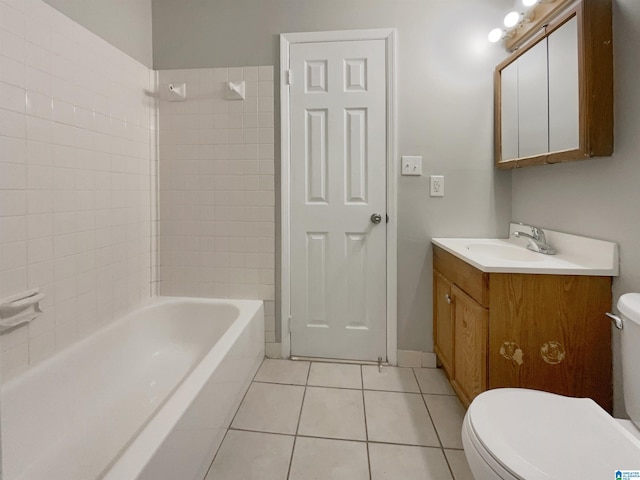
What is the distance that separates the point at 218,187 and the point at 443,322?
156 centimetres

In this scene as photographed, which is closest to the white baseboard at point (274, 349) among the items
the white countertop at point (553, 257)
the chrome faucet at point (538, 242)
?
the white countertop at point (553, 257)

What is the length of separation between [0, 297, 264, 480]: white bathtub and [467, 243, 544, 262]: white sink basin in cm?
130

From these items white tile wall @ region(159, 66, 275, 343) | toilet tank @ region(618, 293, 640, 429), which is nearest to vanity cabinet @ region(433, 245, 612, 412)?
toilet tank @ region(618, 293, 640, 429)

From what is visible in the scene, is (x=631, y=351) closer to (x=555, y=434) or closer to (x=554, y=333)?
(x=554, y=333)

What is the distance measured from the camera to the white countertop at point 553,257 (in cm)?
127

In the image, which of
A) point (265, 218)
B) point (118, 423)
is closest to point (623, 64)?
point (265, 218)

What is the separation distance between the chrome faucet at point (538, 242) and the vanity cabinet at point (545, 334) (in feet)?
1.04

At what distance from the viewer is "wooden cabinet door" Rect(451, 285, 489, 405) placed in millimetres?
1365

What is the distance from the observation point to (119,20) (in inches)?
71.2

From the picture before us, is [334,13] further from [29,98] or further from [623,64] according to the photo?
[29,98]

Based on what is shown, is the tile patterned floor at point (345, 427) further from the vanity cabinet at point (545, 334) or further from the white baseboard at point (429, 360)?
the vanity cabinet at point (545, 334)

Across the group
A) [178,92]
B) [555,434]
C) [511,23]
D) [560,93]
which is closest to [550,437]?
[555,434]

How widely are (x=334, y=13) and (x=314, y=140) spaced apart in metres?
0.76

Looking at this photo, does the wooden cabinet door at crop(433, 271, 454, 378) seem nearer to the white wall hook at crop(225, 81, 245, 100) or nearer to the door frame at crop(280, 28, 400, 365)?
the door frame at crop(280, 28, 400, 365)
